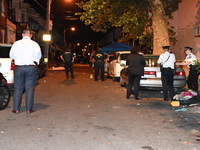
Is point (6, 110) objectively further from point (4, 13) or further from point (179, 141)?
point (4, 13)

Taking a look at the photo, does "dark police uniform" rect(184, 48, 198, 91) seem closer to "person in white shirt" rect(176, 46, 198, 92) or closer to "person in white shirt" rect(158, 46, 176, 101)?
"person in white shirt" rect(176, 46, 198, 92)

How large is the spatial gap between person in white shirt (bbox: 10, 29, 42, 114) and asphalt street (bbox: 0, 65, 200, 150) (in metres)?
0.42

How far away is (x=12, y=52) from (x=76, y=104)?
2388mm

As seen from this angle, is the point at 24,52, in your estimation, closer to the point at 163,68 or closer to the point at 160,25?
the point at 163,68

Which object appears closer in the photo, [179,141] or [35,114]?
[179,141]

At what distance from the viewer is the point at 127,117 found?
6.25 meters

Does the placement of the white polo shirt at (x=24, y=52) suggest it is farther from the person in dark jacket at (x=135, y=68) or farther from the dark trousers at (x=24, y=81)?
the person in dark jacket at (x=135, y=68)

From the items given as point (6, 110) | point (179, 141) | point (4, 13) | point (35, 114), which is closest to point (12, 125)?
point (35, 114)

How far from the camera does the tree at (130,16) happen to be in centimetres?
1442

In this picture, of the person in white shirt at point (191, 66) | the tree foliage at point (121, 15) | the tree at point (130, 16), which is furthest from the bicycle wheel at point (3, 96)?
the tree foliage at point (121, 15)

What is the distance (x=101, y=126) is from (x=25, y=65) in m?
2.34

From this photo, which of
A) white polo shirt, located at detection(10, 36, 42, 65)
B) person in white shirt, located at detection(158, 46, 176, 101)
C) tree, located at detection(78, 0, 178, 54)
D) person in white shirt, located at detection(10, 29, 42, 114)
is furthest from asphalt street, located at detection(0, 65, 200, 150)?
tree, located at detection(78, 0, 178, 54)

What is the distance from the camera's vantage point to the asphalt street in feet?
14.1

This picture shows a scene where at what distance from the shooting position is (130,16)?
53.9 feet
